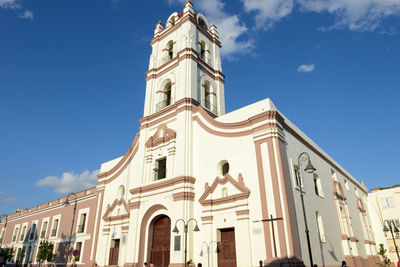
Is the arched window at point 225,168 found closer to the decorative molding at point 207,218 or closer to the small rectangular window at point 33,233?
the decorative molding at point 207,218

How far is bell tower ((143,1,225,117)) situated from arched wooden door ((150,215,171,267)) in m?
8.98

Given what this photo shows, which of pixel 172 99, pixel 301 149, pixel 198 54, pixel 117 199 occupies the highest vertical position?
pixel 198 54

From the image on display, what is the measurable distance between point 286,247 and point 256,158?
4.83m

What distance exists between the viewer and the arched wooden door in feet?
59.8

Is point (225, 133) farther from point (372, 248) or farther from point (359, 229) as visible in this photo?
point (372, 248)

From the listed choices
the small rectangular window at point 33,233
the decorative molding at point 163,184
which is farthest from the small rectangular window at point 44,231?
the decorative molding at point 163,184

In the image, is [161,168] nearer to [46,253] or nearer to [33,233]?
[46,253]

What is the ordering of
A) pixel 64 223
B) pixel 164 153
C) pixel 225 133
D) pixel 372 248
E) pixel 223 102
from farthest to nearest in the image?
pixel 64 223 → pixel 372 248 → pixel 223 102 → pixel 164 153 → pixel 225 133

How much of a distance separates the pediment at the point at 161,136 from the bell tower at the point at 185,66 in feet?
7.01

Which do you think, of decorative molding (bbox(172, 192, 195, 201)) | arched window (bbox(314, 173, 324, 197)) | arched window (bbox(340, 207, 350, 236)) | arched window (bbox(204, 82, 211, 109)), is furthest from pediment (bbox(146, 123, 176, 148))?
arched window (bbox(340, 207, 350, 236))

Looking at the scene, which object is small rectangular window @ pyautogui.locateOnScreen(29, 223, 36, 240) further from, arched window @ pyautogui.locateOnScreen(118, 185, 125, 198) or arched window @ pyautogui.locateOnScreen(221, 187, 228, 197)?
arched window @ pyautogui.locateOnScreen(221, 187, 228, 197)

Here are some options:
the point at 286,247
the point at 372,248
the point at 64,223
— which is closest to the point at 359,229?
the point at 372,248

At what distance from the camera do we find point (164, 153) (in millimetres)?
20875

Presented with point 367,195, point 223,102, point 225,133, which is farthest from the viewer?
point 367,195
